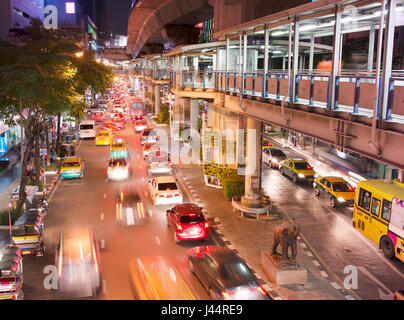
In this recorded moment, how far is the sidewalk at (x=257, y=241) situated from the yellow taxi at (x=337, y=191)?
3.07 meters

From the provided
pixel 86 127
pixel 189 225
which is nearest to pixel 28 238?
pixel 189 225

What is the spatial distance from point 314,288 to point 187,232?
5.38 metres

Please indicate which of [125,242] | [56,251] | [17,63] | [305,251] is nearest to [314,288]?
[305,251]

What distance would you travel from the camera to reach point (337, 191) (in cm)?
2208

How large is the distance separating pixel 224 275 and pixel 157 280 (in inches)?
107

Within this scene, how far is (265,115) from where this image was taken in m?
16.0

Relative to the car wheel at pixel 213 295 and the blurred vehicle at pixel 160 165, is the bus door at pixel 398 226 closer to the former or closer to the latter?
the car wheel at pixel 213 295

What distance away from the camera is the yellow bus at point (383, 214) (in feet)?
48.9

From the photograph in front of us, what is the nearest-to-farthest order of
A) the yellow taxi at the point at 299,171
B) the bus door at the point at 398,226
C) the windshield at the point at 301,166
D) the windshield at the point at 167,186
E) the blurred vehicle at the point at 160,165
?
1. the bus door at the point at 398,226
2. the windshield at the point at 167,186
3. the yellow taxi at the point at 299,171
4. the windshield at the point at 301,166
5. the blurred vehicle at the point at 160,165

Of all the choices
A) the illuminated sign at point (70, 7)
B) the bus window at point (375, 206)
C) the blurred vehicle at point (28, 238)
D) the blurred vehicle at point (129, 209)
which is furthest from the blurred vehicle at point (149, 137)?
the illuminated sign at point (70, 7)

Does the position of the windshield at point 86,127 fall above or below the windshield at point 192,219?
above

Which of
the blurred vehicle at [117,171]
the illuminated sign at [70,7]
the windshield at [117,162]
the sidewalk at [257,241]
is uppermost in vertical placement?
the illuminated sign at [70,7]

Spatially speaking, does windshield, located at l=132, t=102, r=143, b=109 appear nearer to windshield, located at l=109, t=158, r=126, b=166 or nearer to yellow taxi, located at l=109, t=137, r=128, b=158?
yellow taxi, located at l=109, t=137, r=128, b=158

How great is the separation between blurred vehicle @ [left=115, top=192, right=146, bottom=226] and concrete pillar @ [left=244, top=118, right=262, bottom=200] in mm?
5294
